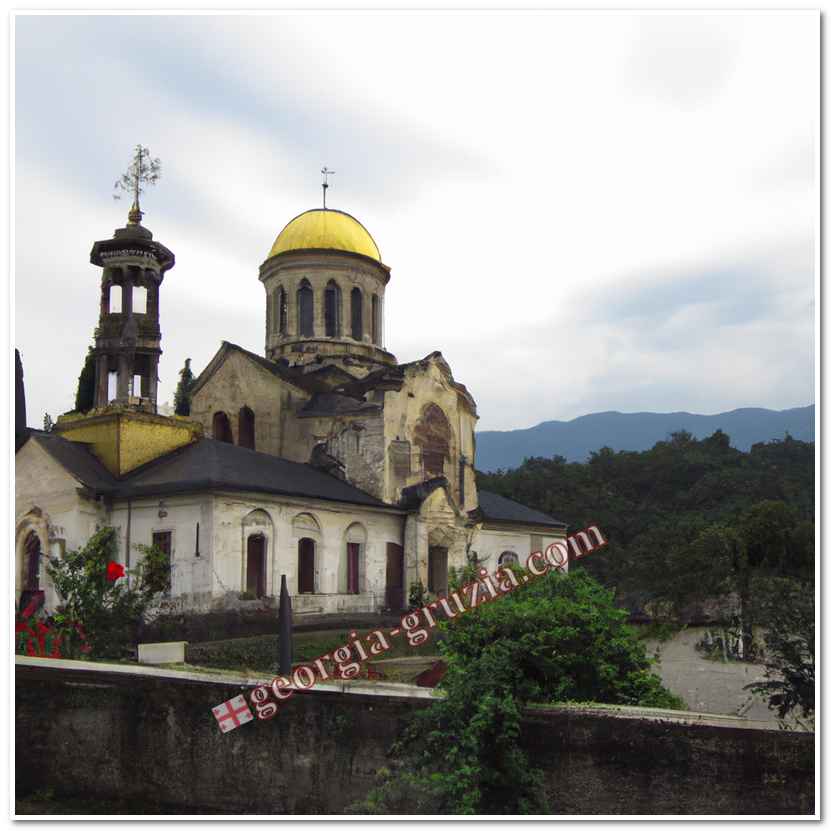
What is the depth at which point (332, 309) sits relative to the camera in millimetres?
37000

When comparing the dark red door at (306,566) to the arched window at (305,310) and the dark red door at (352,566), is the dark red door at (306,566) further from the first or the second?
the arched window at (305,310)

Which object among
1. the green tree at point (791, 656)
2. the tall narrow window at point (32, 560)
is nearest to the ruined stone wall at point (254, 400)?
the tall narrow window at point (32, 560)

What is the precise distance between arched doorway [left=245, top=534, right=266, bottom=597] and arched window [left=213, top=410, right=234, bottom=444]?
359 inches

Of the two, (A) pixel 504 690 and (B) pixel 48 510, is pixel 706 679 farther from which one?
(B) pixel 48 510

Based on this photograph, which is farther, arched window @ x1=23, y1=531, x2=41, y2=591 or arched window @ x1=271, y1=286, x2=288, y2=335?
arched window @ x1=271, y1=286, x2=288, y2=335

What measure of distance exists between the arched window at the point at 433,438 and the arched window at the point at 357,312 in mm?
5080

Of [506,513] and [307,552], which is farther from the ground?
[506,513]

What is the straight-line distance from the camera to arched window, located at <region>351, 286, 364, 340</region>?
37.2m

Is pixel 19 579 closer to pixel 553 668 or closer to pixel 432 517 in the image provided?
pixel 432 517

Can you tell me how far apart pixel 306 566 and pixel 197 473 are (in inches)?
154

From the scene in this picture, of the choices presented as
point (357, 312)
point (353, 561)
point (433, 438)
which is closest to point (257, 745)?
point (353, 561)

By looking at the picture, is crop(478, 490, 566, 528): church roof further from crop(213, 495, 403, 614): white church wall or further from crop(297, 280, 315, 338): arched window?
crop(297, 280, 315, 338): arched window

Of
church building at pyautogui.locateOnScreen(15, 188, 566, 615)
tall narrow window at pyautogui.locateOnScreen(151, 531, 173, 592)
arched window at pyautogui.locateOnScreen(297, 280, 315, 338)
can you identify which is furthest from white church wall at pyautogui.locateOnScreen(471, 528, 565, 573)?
tall narrow window at pyautogui.locateOnScreen(151, 531, 173, 592)

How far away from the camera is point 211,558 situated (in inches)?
963
